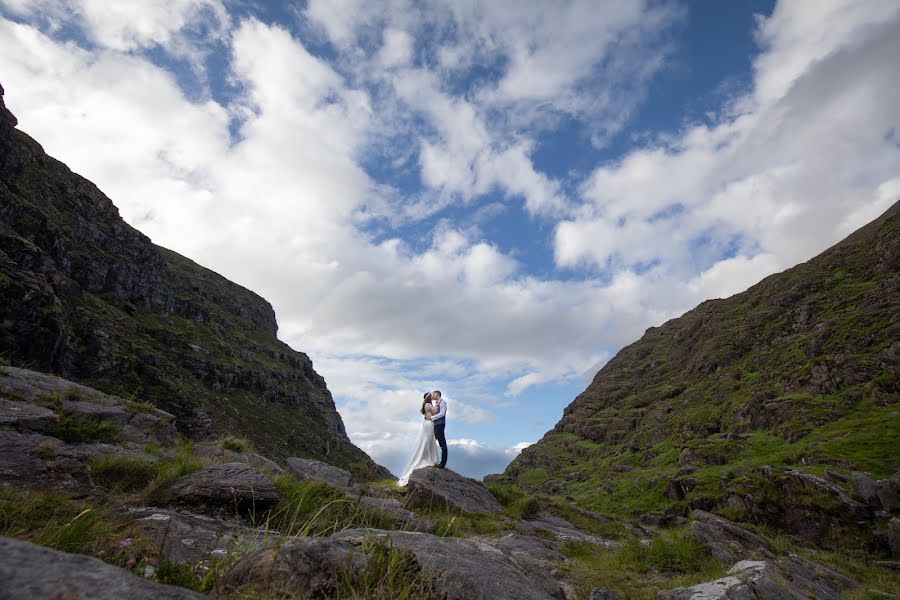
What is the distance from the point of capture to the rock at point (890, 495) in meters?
31.0

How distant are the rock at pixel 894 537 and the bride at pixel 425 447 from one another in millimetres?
28255

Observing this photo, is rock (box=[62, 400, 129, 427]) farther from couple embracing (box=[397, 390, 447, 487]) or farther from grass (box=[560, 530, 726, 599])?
grass (box=[560, 530, 726, 599])

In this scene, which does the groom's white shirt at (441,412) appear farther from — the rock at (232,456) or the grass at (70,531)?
the grass at (70,531)

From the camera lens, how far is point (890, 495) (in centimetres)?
3144

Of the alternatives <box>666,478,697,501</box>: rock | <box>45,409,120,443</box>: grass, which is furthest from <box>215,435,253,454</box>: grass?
<box>666,478,697,501</box>: rock

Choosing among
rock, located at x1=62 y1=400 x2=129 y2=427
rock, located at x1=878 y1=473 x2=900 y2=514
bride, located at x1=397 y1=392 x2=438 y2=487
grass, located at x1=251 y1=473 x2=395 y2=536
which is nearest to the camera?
grass, located at x1=251 y1=473 x2=395 y2=536

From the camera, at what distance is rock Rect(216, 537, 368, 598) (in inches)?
167

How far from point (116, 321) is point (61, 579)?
150 m

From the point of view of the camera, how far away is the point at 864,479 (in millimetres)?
34312

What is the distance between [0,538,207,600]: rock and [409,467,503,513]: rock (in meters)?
15.3

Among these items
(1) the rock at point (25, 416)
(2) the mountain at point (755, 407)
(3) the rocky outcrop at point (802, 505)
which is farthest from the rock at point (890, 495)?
(1) the rock at point (25, 416)

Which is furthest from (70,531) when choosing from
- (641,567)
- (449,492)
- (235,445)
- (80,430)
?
(235,445)

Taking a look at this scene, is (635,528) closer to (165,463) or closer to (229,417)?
(165,463)

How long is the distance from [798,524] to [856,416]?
151 ft
